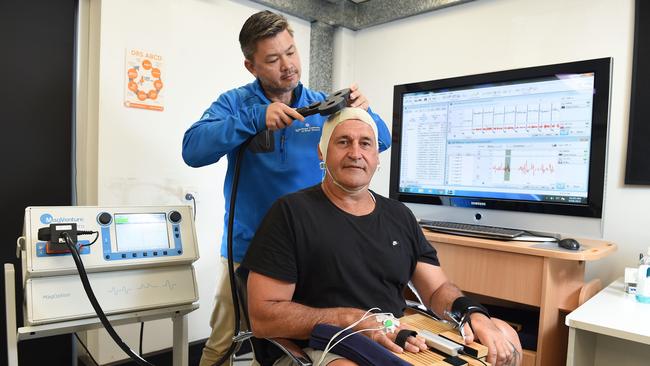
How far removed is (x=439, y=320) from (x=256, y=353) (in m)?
0.53

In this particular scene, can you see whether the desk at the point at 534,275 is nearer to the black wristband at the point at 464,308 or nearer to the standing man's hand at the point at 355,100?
the black wristband at the point at 464,308

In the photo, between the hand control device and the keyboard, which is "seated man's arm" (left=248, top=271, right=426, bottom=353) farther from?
the keyboard

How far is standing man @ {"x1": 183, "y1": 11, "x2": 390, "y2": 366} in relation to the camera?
147 cm

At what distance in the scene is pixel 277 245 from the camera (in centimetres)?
123

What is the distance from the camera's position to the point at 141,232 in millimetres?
1503

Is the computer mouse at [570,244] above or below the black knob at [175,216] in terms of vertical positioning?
below

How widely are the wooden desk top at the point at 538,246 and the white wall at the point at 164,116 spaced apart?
4.37 feet

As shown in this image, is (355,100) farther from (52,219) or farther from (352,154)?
(52,219)

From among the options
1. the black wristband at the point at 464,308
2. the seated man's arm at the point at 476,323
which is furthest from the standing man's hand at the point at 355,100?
the black wristband at the point at 464,308

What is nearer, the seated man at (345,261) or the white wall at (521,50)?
the seated man at (345,261)

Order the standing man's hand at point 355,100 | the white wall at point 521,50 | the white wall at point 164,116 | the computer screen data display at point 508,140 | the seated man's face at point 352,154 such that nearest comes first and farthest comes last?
the seated man's face at point 352,154 < the standing man's hand at point 355,100 < the computer screen data display at point 508,140 < the white wall at point 521,50 < the white wall at point 164,116

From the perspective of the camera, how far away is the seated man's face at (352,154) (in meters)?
1.35

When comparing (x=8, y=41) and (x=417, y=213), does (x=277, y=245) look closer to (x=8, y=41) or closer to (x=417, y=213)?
(x=417, y=213)

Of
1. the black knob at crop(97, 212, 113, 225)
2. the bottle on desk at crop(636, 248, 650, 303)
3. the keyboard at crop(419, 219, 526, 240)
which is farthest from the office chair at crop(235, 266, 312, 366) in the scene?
the bottle on desk at crop(636, 248, 650, 303)
